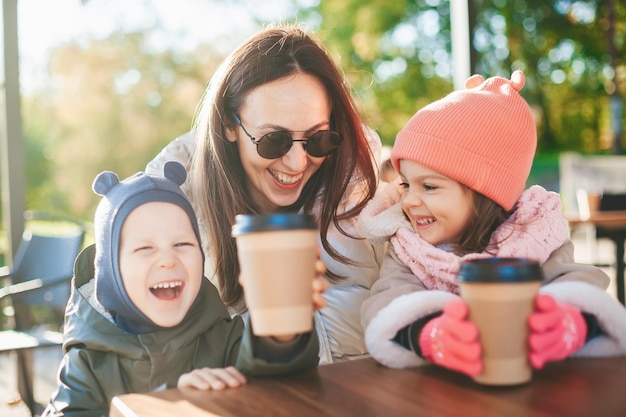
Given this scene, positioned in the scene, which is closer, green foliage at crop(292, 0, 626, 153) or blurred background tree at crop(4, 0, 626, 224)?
blurred background tree at crop(4, 0, 626, 224)

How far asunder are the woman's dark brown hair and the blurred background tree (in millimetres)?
15049

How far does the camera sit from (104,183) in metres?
1.57

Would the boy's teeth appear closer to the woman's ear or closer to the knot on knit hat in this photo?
the knot on knit hat

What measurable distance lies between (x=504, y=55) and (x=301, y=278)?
788 inches

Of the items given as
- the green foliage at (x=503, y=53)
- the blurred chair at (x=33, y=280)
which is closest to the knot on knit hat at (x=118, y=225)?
the blurred chair at (x=33, y=280)

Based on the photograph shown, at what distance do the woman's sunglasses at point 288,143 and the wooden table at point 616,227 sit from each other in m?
3.70

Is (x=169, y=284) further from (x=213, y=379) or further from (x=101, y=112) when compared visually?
(x=101, y=112)

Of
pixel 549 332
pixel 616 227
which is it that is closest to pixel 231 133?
pixel 549 332

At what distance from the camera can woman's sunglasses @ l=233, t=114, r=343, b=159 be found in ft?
6.14

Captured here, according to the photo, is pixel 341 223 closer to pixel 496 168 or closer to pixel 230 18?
pixel 496 168

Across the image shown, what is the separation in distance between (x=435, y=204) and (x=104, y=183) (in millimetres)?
735

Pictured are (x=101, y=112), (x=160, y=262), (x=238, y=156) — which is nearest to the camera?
(x=160, y=262)

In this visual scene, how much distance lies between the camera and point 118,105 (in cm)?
1789

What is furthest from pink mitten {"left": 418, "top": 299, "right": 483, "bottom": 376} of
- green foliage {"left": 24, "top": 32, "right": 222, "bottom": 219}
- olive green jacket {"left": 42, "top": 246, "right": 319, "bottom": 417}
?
green foliage {"left": 24, "top": 32, "right": 222, "bottom": 219}
